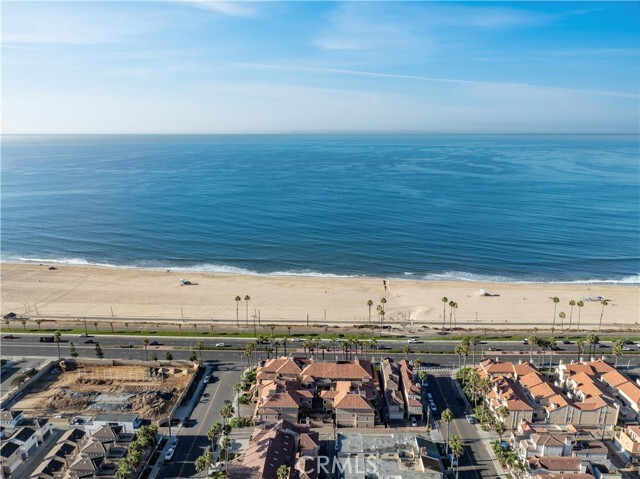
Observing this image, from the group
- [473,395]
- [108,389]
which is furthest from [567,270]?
[108,389]

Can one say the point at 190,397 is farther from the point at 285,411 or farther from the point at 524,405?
the point at 524,405

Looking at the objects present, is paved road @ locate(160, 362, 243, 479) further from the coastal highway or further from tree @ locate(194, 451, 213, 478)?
the coastal highway

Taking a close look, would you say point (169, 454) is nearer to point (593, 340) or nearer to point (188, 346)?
point (188, 346)

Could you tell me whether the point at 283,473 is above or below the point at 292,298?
above

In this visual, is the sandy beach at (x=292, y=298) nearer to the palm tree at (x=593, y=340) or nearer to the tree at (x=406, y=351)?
the palm tree at (x=593, y=340)

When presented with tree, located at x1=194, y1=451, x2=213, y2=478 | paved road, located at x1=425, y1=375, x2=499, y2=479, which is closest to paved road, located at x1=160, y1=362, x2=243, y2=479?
tree, located at x1=194, y1=451, x2=213, y2=478

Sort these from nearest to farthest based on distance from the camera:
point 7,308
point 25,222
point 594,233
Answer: point 7,308, point 594,233, point 25,222

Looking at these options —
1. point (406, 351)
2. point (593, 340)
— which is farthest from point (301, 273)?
point (593, 340)
